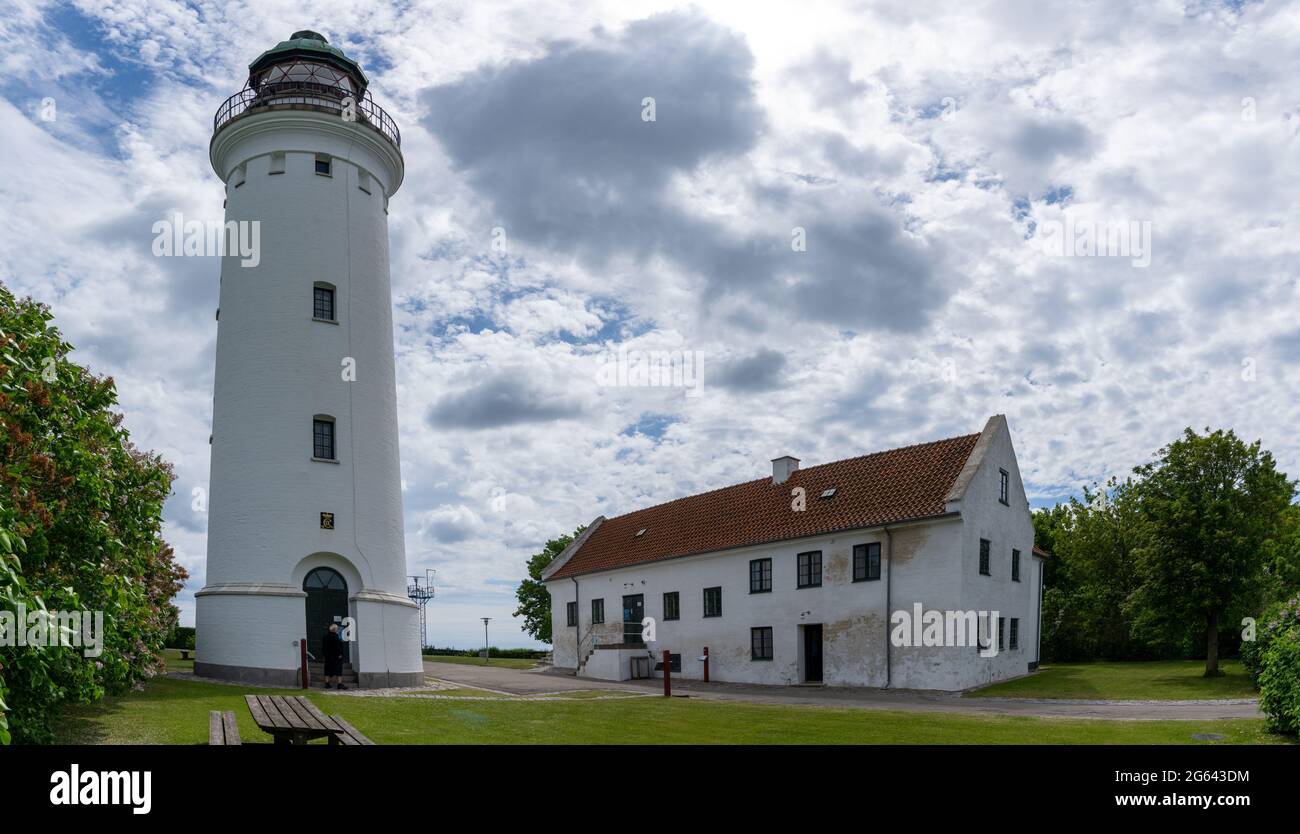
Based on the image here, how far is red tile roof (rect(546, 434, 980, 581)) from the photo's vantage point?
2808cm

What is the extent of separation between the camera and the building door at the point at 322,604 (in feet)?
79.2

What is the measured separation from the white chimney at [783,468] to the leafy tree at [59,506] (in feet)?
77.5

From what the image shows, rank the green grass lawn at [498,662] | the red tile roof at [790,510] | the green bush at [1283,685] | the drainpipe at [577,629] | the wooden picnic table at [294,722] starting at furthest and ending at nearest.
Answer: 1. the green grass lawn at [498,662]
2. the drainpipe at [577,629]
3. the red tile roof at [790,510]
4. the green bush at [1283,685]
5. the wooden picnic table at [294,722]

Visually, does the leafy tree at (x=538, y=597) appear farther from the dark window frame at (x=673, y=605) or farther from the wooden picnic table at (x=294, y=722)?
the wooden picnic table at (x=294, y=722)

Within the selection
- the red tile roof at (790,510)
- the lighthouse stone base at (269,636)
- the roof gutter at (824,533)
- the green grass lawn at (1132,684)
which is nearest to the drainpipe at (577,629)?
the red tile roof at (790,510)

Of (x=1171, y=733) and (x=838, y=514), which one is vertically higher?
(x=838, y=514)

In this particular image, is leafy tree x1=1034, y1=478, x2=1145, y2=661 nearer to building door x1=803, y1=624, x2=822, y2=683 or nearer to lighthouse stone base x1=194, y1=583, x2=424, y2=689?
building door x1=803, y1=624, x2=822, y2=683

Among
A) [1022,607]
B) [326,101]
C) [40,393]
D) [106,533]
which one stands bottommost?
[1022,607]

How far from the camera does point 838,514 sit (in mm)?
29594
